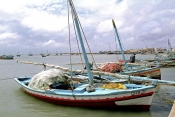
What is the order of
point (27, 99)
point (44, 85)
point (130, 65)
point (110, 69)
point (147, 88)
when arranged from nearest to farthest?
1. point (147, 88)
2. point (44, 85)
3. point (27, 99)
4. point (110, 69)
5. point (130, 65)

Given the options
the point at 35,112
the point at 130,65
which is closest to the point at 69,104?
the point at 35,112

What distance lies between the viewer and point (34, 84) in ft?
47.4

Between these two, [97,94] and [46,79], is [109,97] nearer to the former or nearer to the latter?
[97,94]

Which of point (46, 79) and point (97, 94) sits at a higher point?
point (46, 79)

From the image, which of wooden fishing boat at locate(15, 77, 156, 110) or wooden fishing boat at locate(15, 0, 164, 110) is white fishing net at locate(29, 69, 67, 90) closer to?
wooden fishing boat at locate(15, 0, 164, 110)

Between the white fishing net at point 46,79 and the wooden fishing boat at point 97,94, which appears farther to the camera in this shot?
the white fishing net at point 46,79

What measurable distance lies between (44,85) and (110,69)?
8.41m

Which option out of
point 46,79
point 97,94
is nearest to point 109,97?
point 97,94

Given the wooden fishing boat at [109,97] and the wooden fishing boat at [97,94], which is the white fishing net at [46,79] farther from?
the wooden fishing boat at [109,97]

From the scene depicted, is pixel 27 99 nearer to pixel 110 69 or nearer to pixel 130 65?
pixel 110 69

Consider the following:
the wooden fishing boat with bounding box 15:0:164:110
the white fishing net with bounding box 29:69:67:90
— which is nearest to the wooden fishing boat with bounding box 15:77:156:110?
the wooden fishing boat with bounding box 15:0:164:110

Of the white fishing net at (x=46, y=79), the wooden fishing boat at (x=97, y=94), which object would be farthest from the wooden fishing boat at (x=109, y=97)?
the white fishing net at (x=46, y=79)

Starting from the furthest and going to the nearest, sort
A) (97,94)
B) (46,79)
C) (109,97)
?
(46,79) < (97,94) < (109,97)

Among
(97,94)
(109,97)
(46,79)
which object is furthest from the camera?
(46,79)
